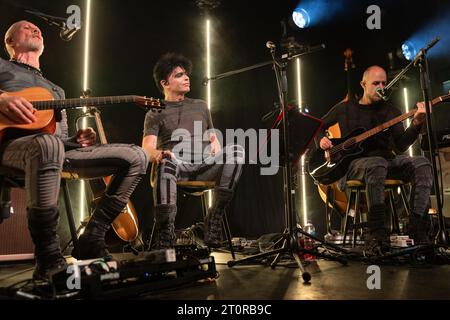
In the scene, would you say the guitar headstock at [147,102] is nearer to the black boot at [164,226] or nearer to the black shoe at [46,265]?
the black boot at [164,226]

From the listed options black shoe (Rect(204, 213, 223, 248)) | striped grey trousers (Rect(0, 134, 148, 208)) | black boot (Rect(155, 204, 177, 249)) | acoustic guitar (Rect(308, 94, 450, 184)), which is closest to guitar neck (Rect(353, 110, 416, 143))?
acoustic guitar (Rect(308, 94, 450, 184))

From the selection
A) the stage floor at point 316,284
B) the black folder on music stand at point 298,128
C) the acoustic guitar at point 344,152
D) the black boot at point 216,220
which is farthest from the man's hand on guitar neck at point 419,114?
the black boot at point 216,220

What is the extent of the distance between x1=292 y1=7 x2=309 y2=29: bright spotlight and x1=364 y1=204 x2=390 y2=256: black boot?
253cm

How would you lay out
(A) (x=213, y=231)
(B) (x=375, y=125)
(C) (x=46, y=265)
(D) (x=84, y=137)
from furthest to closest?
(B) (x=375, y=125) < (A) (x=213, y=231) < (D) (x=84, y=137) < (C) (x=46, y=265)

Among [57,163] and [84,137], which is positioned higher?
[84,137]

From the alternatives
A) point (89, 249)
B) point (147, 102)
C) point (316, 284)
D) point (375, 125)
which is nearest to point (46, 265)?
point (89, 249)

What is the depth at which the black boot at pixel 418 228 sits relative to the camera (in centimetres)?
253

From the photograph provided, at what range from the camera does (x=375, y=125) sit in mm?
3127

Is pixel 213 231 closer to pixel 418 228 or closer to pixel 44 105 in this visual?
pixel 44 105

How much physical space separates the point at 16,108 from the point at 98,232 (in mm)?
673
